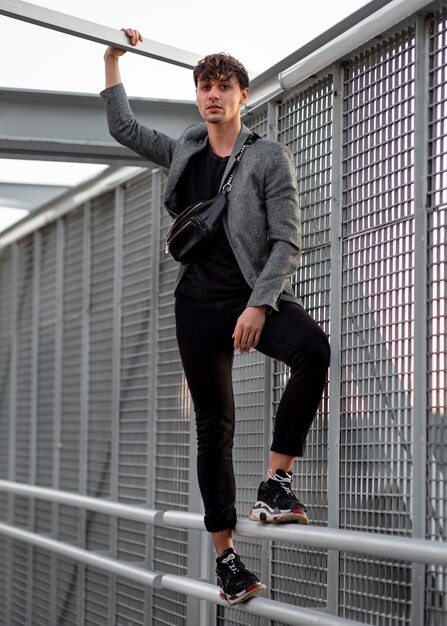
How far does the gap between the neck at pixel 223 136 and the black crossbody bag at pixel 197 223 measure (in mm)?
69

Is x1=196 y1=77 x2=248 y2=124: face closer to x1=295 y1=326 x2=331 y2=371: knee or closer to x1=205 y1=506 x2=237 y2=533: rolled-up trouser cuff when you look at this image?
x1=295 y1=326 x2=331 y2=371: knee

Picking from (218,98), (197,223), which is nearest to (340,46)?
(218,98)

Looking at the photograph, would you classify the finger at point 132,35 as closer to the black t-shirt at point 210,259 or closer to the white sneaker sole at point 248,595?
the black t-shirt at point 210,259

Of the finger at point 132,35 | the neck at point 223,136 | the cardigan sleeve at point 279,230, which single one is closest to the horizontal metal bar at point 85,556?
the cardigan sleeve at point 279,230

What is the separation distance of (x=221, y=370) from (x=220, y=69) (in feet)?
3.76

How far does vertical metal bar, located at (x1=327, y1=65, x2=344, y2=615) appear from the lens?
4.87 metres

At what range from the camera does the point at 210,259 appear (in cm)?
484

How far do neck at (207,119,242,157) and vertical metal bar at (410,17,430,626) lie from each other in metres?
0.83

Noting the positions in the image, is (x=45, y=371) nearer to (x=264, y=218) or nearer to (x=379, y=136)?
(x=264, y=218)

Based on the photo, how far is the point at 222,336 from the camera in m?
4.82

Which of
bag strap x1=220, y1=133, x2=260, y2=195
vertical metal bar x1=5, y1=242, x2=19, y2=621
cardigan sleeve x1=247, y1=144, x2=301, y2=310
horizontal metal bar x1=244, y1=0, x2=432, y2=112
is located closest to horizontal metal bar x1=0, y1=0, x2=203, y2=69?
horizontal metal bar x1=244, y1=0, x2=432, y2=112

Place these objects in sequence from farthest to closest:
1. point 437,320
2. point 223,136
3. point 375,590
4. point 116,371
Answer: point 116,371
point 223,136
point 375,590
point 437,320

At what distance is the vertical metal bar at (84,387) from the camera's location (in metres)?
8.16

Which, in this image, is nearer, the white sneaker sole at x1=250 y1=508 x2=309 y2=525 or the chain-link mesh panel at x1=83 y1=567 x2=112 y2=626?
the white sneaker sole at x1=250 y1=508 x2=309 y2=525
